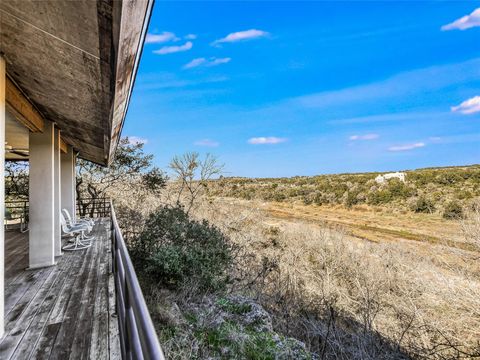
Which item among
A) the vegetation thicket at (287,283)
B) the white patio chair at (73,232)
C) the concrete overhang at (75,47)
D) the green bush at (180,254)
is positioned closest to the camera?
the concrete overhang at (75,47)

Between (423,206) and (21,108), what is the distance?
21250 millimetres

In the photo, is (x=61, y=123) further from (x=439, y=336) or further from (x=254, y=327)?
(x=439, y=336)

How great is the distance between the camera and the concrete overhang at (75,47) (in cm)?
159

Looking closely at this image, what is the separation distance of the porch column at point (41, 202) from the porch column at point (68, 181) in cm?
443

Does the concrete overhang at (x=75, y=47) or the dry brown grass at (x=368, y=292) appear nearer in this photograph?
the concrete overhang at (x=75, y=47)

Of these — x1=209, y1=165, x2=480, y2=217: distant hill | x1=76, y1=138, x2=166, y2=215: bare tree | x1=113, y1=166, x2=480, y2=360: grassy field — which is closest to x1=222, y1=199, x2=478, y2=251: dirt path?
x1=113, y1=166, x2=480, y2=360: grassy field

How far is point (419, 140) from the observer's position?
35.8 metres

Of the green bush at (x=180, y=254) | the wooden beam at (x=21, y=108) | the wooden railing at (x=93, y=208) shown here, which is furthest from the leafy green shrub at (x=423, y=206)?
the wooden beam at (x=21, y=108)

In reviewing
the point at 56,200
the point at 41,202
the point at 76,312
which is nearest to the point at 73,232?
the point at 56,200

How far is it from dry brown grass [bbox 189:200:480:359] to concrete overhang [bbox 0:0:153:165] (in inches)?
231

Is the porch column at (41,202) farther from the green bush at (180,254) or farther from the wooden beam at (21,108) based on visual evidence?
the green bush at (180,254)

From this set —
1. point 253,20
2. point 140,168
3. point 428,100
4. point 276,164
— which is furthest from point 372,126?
point 140,168

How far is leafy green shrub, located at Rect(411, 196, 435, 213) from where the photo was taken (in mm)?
18291

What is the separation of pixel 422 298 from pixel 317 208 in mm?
15630
